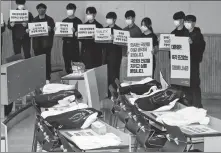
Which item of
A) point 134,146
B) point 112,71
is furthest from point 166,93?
point 112,71

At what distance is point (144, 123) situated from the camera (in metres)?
5.83

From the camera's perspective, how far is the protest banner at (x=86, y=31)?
11.4m

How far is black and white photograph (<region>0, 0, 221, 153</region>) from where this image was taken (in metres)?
5.58

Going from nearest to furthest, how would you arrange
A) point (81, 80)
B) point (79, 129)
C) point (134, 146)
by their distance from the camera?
point (79, 129) → point (134, 146) → point (81, 80)

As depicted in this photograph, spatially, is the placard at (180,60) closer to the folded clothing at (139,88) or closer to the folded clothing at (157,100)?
the folded clothing at (139,88)

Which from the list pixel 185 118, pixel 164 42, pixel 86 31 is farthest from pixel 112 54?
pixel 185 118

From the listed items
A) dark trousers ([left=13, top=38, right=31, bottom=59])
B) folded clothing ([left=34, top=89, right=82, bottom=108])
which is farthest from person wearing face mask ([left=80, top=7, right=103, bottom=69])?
folded clothing ([left=34, top=89, right=82, bottom=108])

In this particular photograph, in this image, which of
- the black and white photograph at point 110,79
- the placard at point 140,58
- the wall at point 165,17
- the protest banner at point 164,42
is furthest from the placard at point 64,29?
the placard at point 140,58

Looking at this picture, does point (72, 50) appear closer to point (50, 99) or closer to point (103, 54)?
point (103, 54)

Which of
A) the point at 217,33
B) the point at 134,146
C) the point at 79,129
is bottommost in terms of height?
the point at 134,146

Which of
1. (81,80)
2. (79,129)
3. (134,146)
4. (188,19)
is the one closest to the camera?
(79,129)

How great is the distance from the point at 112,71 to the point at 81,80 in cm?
297

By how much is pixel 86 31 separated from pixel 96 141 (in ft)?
21.6

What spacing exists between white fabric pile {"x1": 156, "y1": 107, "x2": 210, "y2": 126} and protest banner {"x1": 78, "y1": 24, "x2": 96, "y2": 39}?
18.2ft
